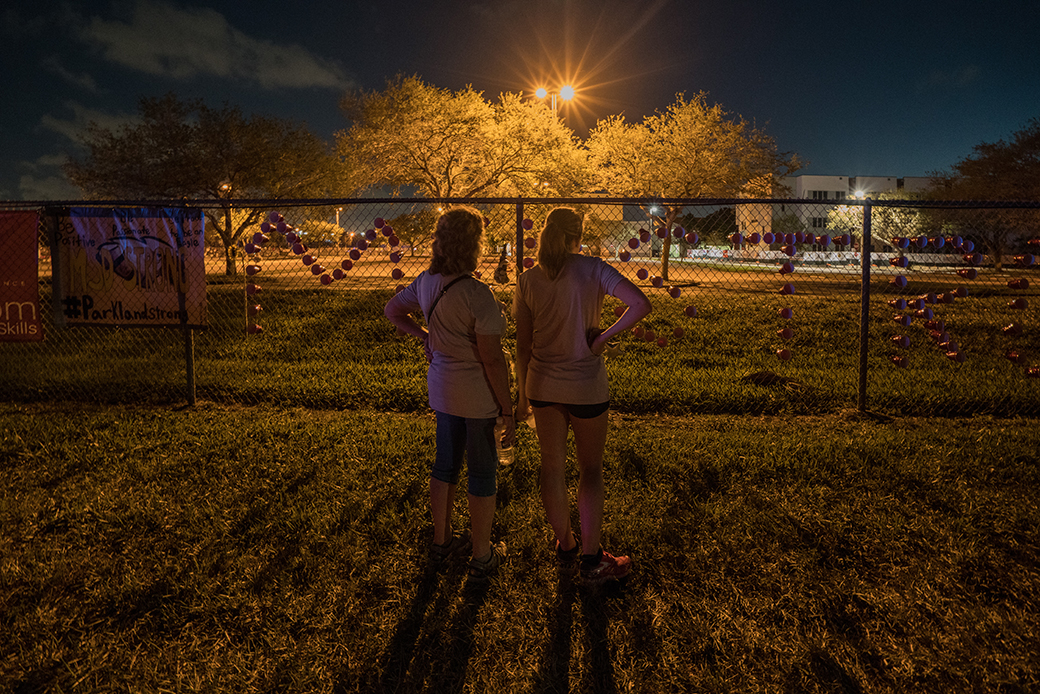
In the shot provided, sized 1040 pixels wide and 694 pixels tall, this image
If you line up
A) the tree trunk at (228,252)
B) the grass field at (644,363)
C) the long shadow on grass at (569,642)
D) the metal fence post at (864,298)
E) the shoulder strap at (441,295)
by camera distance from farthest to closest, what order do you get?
1. the tree trunk at (228,252)
2. the grass field at (644,363)
3. the metal fence post at (864,298)
4. the shoulder strap at (441,295)
5. the long shadow on grass at (569,642)

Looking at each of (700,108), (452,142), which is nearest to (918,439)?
(452,142)

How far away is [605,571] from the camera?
10.2ft

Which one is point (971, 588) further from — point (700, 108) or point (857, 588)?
point (700, 108)

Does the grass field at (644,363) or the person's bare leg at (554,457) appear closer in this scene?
the person's bare leg at (554,457)

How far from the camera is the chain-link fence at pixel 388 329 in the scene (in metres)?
5.60

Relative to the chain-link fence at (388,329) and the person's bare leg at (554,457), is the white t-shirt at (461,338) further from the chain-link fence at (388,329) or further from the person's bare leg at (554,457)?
the chain-link fence at (388,329)

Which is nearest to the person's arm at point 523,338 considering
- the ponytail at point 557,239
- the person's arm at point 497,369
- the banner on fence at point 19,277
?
the person's arm at point 497,369

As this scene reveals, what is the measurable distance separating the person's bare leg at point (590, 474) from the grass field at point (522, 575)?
0.31m

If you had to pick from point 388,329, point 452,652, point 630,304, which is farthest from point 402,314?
point 388,329

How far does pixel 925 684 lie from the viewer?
244 cm

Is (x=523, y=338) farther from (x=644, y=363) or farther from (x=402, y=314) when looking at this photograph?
(x=644, y=363)

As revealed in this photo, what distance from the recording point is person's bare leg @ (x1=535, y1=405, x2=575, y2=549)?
302cm

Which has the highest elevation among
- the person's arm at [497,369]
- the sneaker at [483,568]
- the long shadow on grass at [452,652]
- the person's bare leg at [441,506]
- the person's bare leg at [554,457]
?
the person's arm at [497,369]

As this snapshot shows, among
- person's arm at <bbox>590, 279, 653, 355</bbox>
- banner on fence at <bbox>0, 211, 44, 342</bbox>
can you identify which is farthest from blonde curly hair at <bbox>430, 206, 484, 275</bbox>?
banner on fence at <bbox>0, 211, 44, 342</bbox>
